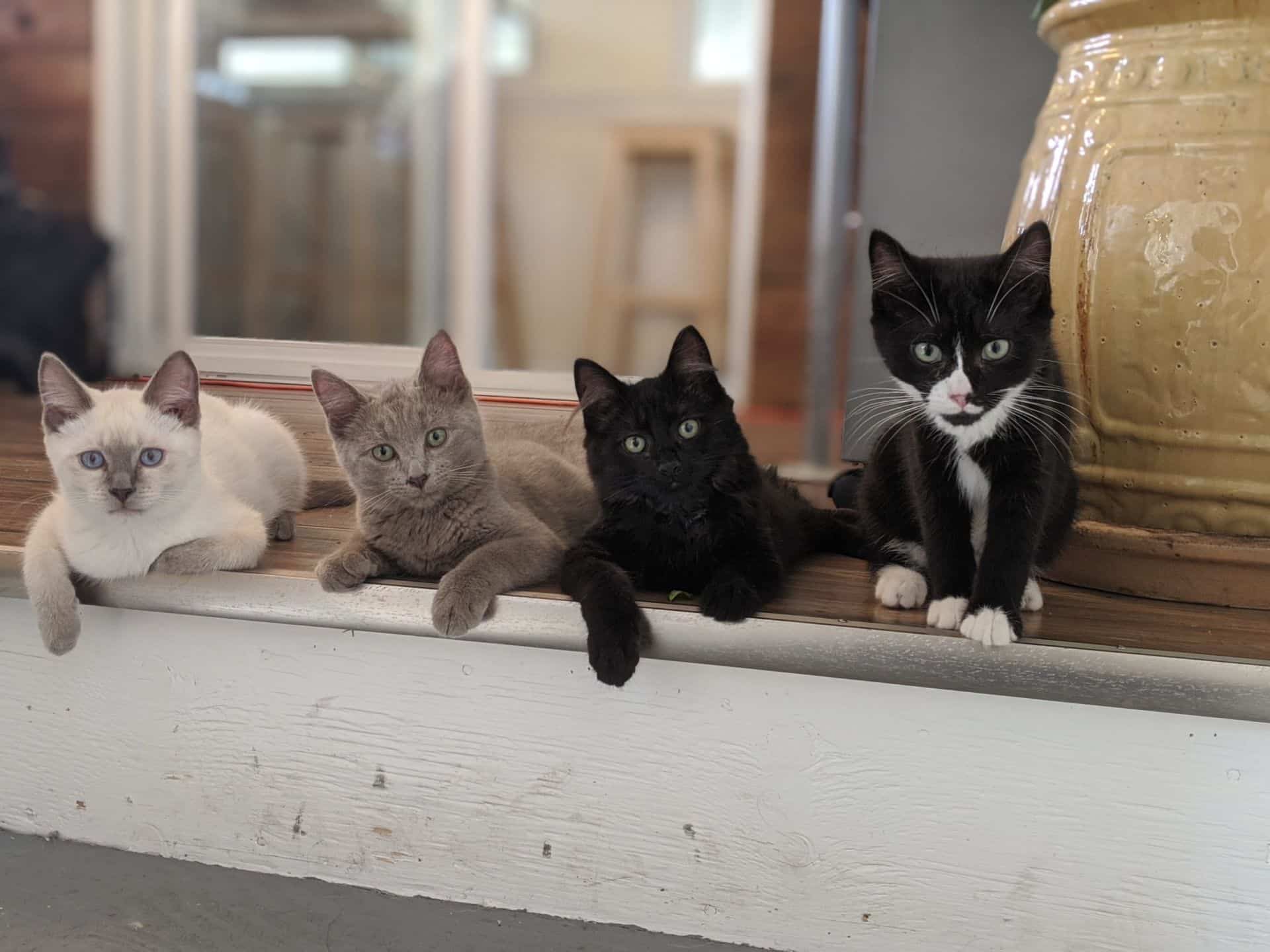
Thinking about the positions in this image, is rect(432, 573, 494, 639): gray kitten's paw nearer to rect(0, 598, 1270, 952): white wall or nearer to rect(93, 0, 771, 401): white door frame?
rect(0, 598, 1270, 952): white wall

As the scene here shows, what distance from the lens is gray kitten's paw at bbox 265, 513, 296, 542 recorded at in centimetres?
124

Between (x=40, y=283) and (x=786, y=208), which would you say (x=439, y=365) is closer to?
(x=40, y=283)

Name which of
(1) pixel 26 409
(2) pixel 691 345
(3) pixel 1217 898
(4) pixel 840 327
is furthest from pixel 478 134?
(3) pixel 1217 898

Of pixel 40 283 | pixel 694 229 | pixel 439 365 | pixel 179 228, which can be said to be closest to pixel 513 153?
pixel 694 229

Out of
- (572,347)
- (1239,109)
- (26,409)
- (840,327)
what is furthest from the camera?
(572,347)

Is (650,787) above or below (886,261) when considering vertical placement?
below

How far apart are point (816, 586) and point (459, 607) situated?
0.38 meters

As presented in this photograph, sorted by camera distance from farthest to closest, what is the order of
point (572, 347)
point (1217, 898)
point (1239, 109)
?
point (572, 347) < point (1239, 109) < point (1217, 898)

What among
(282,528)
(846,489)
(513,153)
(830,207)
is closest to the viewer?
(282,528)

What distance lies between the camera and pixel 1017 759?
38.5 inches

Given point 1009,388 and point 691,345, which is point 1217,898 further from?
point 691,345

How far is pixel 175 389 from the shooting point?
1.09 meters

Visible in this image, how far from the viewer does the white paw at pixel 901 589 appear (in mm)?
1067

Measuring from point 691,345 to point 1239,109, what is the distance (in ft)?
1.95
